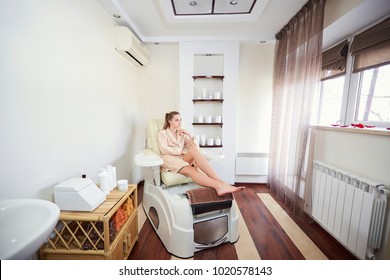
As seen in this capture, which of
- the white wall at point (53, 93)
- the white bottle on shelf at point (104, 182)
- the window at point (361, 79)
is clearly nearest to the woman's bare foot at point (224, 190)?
the white bottle on shelf at point (104, 182)

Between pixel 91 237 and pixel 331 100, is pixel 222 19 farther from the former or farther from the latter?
pixel 91 237

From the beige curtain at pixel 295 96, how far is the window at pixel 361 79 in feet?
1.39

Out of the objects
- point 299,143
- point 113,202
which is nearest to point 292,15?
point 299,143

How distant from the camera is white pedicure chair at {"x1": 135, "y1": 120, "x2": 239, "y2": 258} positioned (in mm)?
1276

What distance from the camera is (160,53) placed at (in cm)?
263

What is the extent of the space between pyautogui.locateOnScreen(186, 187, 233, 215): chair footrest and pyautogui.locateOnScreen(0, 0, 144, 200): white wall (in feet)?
3.18

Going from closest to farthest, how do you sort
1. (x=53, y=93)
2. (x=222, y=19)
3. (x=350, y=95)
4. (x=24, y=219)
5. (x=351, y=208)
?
(x=24, y=219) → (x=53, y=93) → (x=351, y=208) → (x=350, y=95) → (x=222, y=19)

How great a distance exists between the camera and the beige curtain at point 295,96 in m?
1.62

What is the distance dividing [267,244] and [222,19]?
2.45 m

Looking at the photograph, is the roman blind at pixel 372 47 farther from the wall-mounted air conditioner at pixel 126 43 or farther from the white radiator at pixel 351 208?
the wall-mounted air conditioner at pixel 126 43

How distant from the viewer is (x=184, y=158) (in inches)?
72.0

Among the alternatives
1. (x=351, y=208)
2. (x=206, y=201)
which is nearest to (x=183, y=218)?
(x=206, y=201)

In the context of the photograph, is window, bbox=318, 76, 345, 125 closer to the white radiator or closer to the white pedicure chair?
the white radiator

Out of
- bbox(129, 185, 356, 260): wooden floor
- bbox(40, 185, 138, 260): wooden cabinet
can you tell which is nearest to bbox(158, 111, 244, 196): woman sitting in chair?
bbox(129, 185, 356, 260): wooden floor
